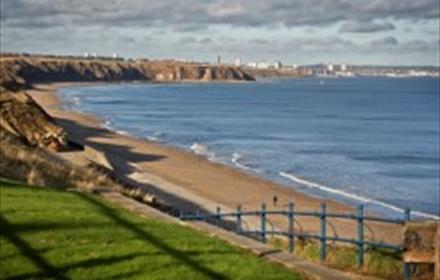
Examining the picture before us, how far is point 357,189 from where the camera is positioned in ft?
118

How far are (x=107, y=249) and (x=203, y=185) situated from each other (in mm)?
26133

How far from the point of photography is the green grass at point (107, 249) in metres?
8.11

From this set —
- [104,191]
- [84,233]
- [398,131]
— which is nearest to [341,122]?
[398,131]

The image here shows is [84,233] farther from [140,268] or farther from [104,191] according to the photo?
[104,191]

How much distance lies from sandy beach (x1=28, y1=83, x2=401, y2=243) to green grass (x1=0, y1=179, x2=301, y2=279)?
985 centimetres

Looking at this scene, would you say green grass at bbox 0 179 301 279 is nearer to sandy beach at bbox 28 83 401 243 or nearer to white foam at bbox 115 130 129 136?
sandy beach at bbox 28 83 401 243

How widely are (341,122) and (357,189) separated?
164ft

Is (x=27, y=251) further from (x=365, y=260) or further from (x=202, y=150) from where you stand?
(x=202, y=150)

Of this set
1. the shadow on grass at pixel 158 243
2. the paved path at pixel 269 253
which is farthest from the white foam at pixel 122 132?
the shadow on grass at pixel 158 243

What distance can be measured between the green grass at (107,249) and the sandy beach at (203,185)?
9850mm

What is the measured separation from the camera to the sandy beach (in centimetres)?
2539

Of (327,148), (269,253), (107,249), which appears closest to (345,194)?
(327,148)

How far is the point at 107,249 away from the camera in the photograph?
29.9 ft

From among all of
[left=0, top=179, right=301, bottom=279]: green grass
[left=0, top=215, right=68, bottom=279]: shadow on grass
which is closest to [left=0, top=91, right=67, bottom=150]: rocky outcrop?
[left=0, top=179, right=301, bottom=279]: green grass
